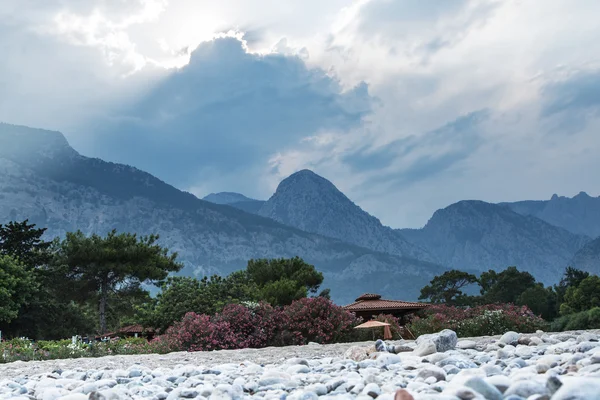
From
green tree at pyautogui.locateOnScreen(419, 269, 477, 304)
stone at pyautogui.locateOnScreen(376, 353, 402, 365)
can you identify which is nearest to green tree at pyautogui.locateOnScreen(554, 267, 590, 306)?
green tree at pyautogui.locateOnScreen(419, 269, 477, 304)

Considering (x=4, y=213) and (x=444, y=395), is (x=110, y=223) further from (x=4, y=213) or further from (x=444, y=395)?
(x=444, y=395)

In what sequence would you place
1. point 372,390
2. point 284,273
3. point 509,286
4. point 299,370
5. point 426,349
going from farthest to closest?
point 509,286 → point 284,273 → point 426,349 → point 299,370 → point 372,390

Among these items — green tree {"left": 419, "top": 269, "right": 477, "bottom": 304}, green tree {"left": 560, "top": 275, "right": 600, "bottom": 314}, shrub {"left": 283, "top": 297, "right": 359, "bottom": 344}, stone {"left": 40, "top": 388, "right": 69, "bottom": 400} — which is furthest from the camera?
green tree {"left": 419, "top": 269, "right": 477, "bottom": 304}

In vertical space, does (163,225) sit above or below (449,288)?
above

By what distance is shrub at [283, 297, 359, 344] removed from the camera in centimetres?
1470

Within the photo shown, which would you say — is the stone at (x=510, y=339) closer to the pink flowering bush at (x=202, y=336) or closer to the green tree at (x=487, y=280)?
the pink flowering bush at (x=202, y=336)

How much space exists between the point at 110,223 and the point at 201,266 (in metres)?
34.4

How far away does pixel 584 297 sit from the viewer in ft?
137

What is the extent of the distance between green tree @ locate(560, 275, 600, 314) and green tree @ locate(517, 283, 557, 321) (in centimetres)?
542

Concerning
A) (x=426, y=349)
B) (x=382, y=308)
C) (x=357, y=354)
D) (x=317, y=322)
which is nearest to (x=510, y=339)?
(x=426, y=349)

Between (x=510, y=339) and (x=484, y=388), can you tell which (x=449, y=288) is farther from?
(x=484, y=388)

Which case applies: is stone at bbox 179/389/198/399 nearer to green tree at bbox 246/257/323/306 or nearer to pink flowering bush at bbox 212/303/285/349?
pink flowering bush at bbox 212/303/285/349

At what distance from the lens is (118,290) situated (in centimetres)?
3609

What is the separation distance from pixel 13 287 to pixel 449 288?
49048 millimetres
